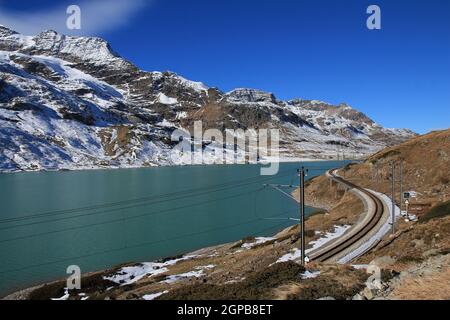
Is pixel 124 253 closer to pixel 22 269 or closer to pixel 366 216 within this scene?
pixel 22 269

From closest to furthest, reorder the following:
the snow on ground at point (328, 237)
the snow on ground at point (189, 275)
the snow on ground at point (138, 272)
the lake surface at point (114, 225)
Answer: the snow on ground at point (189, 275) → the snow on ground at point (138, 272) → the snow on ground at point (328, 237) → the lake surface at point (114, 225)

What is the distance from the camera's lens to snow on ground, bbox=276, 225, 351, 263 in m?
40.8

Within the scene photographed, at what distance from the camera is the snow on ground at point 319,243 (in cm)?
4078

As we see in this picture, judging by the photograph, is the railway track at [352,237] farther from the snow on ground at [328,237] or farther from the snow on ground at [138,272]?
the snow on ground at [138,272]

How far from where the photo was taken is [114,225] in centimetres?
8531

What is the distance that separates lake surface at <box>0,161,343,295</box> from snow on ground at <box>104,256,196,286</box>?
9600 millimetres

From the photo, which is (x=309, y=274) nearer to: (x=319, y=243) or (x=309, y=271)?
(x=309, y=271)

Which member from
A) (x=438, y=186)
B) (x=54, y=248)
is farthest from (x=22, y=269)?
(x=438, y=186)

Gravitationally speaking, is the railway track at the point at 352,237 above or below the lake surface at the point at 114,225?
above

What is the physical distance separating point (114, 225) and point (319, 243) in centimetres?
5156

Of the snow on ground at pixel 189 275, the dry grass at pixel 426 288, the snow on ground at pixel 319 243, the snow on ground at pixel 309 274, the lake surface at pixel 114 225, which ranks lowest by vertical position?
the lake surface at pixel 114 225

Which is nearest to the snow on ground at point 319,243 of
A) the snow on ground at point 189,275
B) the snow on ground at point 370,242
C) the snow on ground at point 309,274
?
the snow on ground at point 370,242

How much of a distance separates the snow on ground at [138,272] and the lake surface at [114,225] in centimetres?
960
